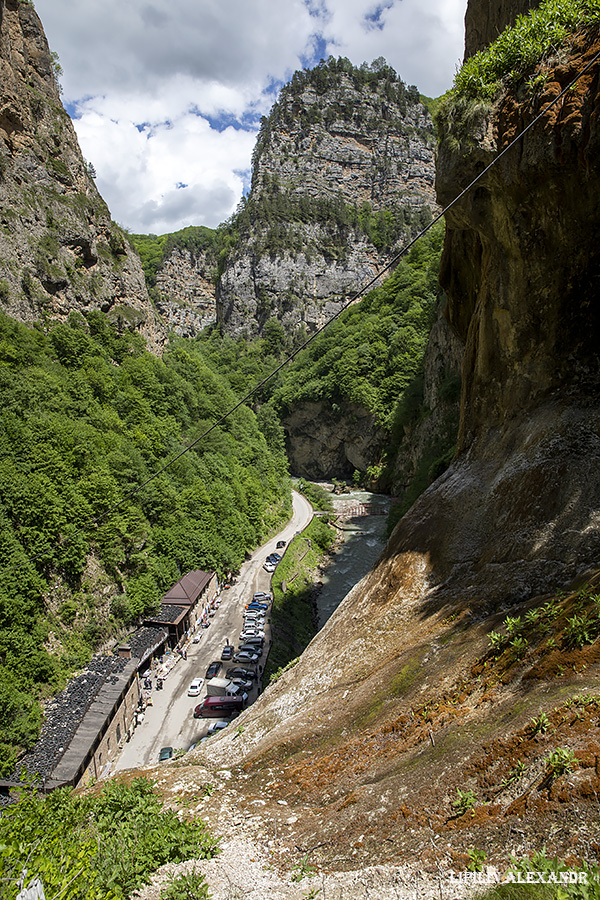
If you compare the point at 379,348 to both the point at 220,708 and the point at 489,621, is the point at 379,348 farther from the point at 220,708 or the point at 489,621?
the point at 489,621

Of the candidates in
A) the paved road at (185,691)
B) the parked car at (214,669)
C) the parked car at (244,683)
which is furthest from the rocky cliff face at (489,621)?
the parked car at (214,669)

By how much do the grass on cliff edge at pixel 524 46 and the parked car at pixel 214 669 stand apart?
1037 inches

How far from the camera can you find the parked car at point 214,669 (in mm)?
25406

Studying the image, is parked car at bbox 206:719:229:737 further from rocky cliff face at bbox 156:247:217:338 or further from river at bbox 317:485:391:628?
rocky cliff face at bbox 156:247:217:338

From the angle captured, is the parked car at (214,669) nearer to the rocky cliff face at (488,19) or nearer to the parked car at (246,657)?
the parked car at (246,657)

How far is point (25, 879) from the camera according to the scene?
346 cm

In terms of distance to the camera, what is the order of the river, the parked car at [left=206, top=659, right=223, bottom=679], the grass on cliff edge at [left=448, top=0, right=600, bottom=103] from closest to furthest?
the grass on cliff edge at [left=448, top=0, right=600, bottom=103] < the parked car at [left=206, top=659, right=223, bottom=679] < the river

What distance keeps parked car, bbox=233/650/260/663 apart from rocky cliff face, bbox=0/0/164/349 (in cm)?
2771

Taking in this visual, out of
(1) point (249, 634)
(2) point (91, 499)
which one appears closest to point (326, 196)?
(2) point (91, 499)

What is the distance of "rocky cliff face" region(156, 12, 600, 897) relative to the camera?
4.01 meters

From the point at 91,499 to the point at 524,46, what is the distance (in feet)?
87.4

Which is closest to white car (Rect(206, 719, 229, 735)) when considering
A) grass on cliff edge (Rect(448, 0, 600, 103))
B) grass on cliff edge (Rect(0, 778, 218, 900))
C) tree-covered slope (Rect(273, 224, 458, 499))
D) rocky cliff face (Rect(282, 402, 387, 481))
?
grass on cliff edge (Rect(0, 778, 218, 900))

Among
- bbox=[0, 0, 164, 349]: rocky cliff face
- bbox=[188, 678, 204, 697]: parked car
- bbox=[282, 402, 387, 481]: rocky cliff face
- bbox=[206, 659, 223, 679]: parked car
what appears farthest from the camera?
bbox=[282, 402, 387, 481]: rocky cliff face

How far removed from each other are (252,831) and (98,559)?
24547 mm
